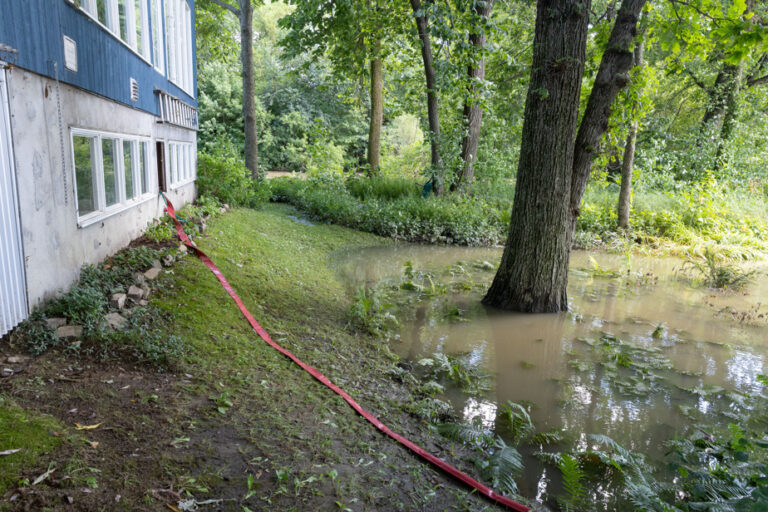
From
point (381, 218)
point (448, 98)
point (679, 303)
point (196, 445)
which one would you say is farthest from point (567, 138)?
point (448, 98)

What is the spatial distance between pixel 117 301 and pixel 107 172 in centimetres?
279

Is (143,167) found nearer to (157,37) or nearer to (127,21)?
(127,21)

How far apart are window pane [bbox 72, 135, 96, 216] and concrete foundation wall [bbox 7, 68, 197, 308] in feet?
0.66

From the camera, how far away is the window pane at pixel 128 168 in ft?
25.9

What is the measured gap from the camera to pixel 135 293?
17.6 ft

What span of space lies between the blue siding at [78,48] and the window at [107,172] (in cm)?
62

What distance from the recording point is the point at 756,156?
1827cm

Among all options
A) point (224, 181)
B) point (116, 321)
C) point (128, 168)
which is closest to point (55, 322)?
point (116, 321)

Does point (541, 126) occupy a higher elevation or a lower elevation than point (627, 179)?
higher

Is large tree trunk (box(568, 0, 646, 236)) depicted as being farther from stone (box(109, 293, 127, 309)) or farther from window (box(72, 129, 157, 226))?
window (box(72, 129, 157, 226))

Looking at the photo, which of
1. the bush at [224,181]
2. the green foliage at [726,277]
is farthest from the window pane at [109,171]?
the green foliage at [726,277]

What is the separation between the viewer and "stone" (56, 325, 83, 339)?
4354mm

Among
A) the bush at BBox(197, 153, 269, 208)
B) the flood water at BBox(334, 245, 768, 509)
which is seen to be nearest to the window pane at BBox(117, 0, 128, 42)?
the flood water at BBox(334, 245, 768, 509)

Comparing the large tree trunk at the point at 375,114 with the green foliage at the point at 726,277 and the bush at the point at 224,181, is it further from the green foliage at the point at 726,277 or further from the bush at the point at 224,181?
the green foliage at the point at 726,277
